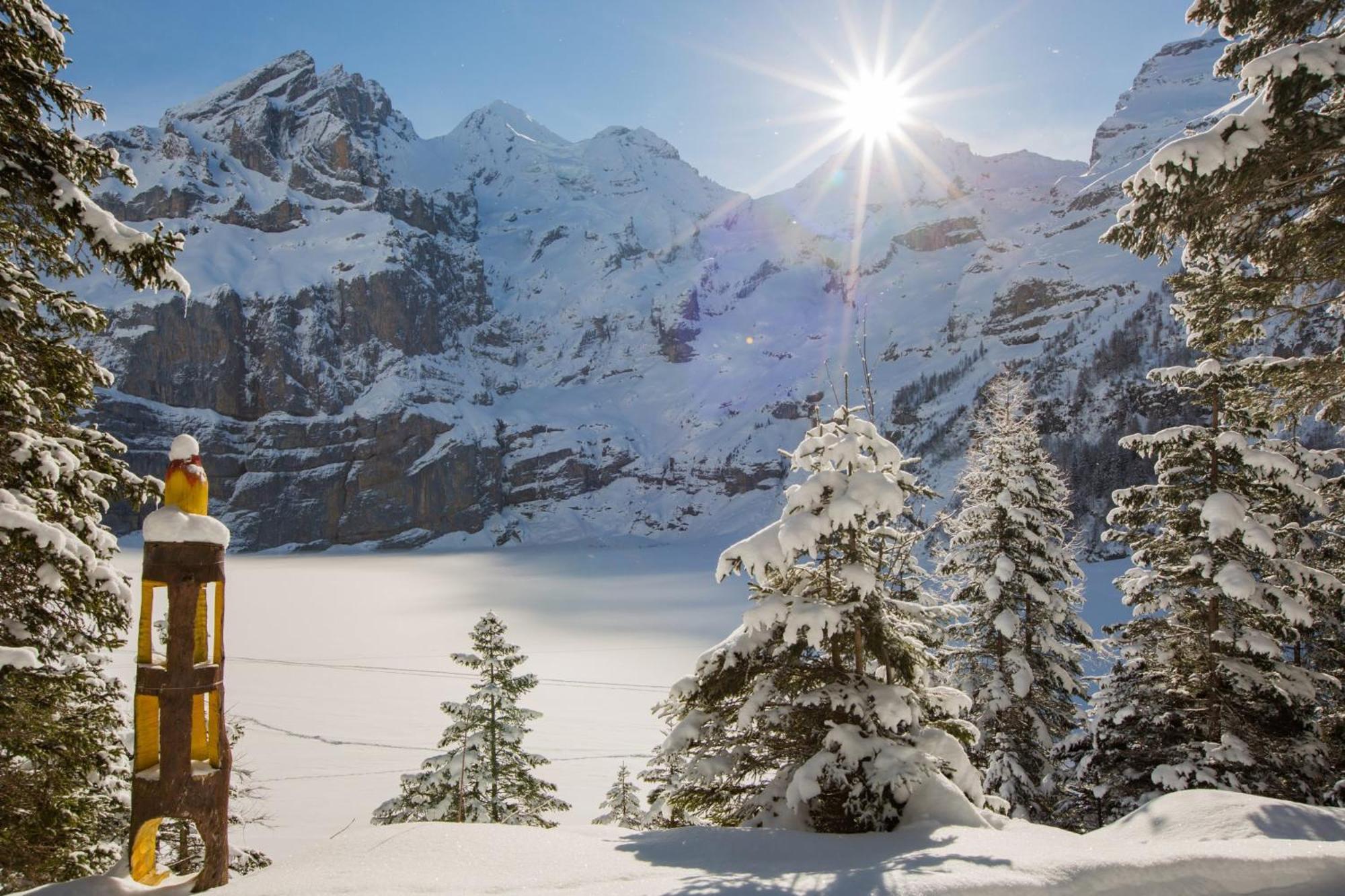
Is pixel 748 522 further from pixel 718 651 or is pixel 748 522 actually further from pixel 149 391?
pixel 718 651

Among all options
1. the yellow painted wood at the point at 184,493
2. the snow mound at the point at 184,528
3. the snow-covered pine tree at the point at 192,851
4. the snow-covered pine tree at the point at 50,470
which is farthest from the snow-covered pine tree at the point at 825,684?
the snow-covered pine tree at the point at 50,470

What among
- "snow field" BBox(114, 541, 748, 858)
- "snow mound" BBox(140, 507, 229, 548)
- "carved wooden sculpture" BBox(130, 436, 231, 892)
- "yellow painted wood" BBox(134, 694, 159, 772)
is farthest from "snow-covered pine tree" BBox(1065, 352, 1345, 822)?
"snow field" BBox(114, 541, 748, 858)

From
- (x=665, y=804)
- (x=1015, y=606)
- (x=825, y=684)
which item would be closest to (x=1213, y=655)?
(x=1015, y=606)

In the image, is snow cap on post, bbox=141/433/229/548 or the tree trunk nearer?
snow cap on post, bbox=141/433/229/548

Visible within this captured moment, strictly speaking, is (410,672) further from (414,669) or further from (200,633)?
(200,633)

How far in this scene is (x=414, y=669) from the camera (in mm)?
43531

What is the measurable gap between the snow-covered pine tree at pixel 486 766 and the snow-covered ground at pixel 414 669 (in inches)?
92.8

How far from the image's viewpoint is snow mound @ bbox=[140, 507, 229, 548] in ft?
12.5

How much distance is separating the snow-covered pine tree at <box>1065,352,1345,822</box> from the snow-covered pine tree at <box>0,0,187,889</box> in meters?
10.2

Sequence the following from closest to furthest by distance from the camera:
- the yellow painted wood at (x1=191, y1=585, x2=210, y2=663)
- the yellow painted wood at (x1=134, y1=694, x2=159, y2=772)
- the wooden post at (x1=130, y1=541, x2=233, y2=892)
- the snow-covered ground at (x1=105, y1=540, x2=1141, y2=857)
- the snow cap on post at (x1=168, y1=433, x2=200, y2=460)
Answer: the wooden post at (x1=130, y1=541, x2=233, y2=892) → the yellow painted wood at (x1=134, y1=694, x2=159, y2=772) → the yellow painted wood at (x1=191, y1=585, x2=210, y2=663) → the snow cap on post at (x1=168, y1=433, x2=200, y2=460) → the snow-covered ground at (x1=105, y1=540, x2=1141, y2=857)

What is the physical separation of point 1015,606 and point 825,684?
8.94m

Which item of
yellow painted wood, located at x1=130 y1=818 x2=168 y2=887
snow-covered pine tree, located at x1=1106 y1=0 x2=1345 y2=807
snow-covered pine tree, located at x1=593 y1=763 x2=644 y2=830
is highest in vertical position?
snow-covered pine tree, located at x1=1106 y1=0 x2=1345 y2=807

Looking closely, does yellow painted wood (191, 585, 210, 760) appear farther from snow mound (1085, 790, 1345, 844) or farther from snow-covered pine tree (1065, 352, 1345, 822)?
snow-covered pine tree (1065, 352, 1345, 822)

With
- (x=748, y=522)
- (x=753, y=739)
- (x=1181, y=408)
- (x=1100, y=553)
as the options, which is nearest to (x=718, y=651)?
(x=753, y=739)
